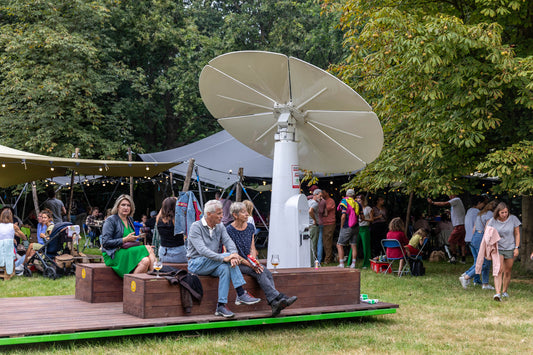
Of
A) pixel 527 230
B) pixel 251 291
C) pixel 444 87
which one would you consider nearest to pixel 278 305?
pixel 251 291

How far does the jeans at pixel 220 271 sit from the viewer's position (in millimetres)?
6902

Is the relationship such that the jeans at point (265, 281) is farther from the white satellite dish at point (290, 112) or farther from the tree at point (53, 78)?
the tree at point (53, 78)

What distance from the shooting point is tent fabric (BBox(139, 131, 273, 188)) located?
17.7 meters

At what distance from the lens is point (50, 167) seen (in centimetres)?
1533

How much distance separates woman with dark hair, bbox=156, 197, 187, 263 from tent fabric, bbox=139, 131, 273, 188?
8.64m

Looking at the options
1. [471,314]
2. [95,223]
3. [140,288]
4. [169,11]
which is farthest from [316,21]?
[140,288]

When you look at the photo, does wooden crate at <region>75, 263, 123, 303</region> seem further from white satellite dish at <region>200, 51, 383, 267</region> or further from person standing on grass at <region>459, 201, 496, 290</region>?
person standing on grass at <region>459, 201, 496, 290</region>

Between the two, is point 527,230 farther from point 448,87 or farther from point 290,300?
point 290,300

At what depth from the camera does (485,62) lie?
439 inches

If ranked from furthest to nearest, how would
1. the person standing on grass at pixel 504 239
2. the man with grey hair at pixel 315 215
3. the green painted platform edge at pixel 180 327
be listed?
1. the man with grey hair at pixel 315 215
2. the person standing on grass at pixel 504 239
3. the green painted platform edge at pixel 180 327

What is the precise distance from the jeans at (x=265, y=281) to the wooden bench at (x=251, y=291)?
0.34 feet

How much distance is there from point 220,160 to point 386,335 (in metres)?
11.7

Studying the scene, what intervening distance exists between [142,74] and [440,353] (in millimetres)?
19913

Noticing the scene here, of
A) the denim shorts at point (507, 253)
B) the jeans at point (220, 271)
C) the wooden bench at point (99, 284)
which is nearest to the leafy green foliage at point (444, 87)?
the denim shorts at point (507, 253)
